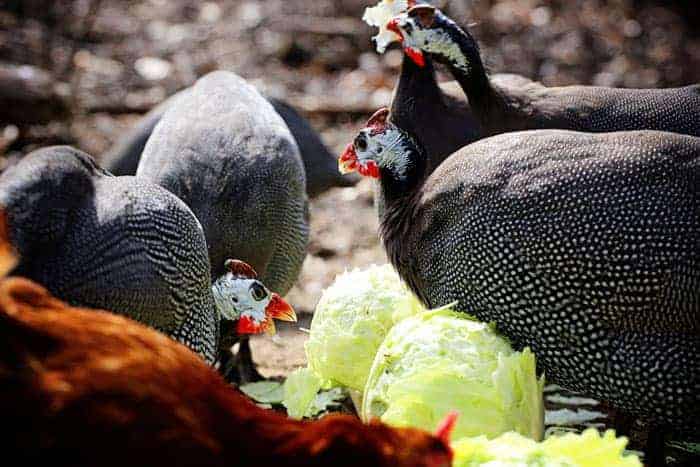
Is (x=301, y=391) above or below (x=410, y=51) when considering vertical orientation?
below

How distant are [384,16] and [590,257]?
2.14m

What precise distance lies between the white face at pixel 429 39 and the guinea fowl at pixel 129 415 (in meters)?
2.79

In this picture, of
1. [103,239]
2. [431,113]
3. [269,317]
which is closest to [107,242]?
[103,239]

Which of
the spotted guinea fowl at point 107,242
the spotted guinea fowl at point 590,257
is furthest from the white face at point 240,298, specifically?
the spotted guinea fowl at point 590,257

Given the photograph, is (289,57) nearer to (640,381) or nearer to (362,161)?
(362,161)

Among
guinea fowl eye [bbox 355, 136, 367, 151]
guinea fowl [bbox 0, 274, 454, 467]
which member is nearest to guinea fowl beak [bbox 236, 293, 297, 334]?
guinea fowl eye [bbox 355, 136, 367, 151]

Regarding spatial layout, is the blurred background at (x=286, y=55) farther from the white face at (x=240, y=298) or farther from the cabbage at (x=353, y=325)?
the cabbage at (x=353, y=325)

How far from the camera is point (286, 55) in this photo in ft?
27.4

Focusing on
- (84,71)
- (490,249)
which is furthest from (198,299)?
(84,71)

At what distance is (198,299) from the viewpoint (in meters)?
3.49

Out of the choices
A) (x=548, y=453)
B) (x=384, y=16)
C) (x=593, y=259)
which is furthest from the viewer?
(x=384, y=16)

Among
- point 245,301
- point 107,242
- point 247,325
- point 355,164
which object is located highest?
point 107,242

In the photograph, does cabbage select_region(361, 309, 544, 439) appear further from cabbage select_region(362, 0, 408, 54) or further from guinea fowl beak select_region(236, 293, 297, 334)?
cabbage select_region(362, 0, 408, 54)

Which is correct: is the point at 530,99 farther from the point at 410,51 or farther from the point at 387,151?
the point at 387,151
